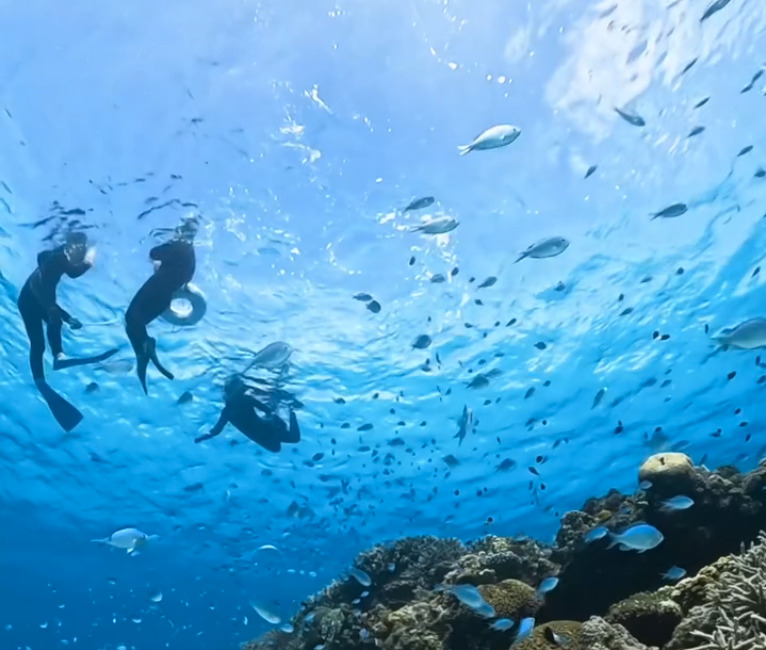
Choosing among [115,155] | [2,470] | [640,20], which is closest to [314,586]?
[2,470]

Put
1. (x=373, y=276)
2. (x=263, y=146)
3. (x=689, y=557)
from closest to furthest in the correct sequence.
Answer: (x=689, y=557) → (x=263, y=146) → (x=373, y=276)

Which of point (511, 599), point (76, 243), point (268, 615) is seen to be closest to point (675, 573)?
point (511, 599)

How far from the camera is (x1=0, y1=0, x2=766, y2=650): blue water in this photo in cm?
1256

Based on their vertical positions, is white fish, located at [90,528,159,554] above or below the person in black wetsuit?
below

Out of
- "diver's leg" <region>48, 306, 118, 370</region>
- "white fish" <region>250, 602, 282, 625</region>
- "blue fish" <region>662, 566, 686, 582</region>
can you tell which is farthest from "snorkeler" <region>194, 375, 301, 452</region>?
"blue fish" <region>662, 566, 686, 582</region>

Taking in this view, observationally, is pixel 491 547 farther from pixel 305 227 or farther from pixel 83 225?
pixel 83 225

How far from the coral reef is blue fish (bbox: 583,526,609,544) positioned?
0.19 ft

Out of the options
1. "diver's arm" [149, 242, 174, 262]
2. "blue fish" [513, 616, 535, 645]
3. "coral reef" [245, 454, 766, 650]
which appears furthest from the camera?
"diver's arm" [149, 242, 174, 262]

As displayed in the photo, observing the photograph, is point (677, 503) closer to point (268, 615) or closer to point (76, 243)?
point (268, 615)

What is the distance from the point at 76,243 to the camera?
15891 millimetres

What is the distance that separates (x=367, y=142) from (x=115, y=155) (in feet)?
18.4

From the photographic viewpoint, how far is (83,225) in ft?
50.5

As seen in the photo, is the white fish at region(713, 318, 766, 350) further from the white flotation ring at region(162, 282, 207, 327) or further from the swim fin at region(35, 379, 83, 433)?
the swim fin at region(35, 379, 83, 433)

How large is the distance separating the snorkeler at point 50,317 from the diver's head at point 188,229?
2.41m
